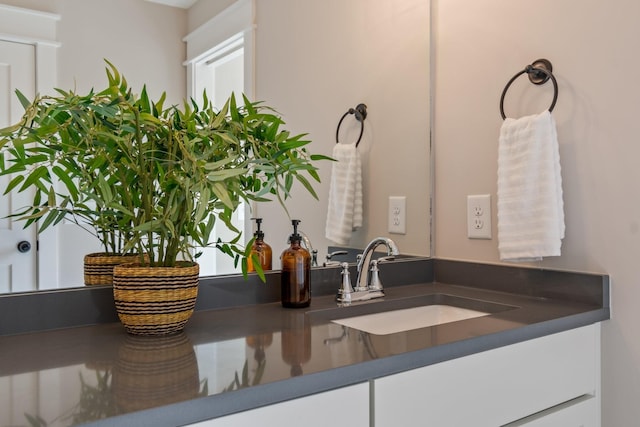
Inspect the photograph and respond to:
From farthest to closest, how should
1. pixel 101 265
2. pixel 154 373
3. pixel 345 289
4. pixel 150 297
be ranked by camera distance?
pixel 345 289
pixel 101 265
pixel 150 297
pixel 154 373

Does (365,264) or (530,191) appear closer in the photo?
(530,191)

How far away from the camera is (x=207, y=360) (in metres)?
0.85

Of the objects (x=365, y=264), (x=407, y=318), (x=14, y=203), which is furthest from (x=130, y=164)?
(x=407, y=318)

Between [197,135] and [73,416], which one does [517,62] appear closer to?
[197,135]

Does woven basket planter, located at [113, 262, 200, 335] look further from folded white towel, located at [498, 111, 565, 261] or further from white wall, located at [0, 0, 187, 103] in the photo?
folded white towel, located at [498, 111, 565, 261]

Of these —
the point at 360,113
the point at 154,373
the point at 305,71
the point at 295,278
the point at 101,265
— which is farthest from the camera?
the point at 360,113

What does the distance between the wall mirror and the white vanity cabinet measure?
0.57 meters

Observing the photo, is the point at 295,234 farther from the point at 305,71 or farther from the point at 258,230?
the point at 305,71

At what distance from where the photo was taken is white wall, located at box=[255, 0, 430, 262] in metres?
1.42

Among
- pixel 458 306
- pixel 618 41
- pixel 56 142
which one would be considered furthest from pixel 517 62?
pixel 56 142

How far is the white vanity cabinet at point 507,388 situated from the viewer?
0.89 m

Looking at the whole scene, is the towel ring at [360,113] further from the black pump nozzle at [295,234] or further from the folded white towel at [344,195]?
the black pump nozzle at [295,234]

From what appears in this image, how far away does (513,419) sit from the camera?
3.51 ft

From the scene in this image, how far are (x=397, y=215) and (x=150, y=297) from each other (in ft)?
3.05
